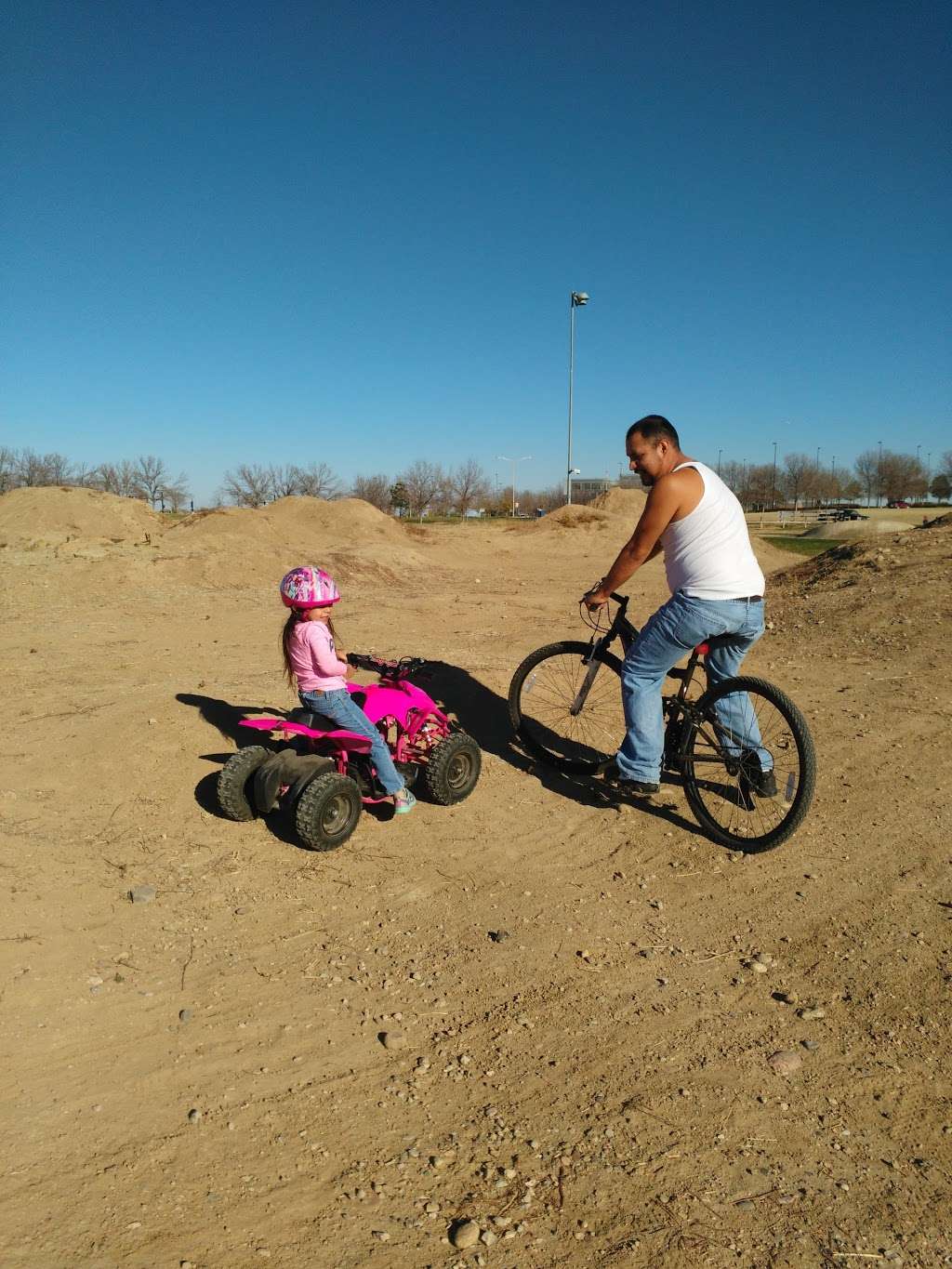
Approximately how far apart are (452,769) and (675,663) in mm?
1531

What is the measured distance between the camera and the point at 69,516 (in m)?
18.2

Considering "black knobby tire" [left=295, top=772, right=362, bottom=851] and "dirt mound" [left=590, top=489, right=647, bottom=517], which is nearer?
"black knobby tire" [left=295, top=772, right=362, bottom=851]

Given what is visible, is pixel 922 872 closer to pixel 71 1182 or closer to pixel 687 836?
pixel 687 836

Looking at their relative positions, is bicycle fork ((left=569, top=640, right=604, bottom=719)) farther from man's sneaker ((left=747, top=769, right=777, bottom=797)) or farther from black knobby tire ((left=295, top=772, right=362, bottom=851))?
black knobby tire ((left=295, top=772, right=362, bottom=851))

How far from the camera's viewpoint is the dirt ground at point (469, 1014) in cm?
215

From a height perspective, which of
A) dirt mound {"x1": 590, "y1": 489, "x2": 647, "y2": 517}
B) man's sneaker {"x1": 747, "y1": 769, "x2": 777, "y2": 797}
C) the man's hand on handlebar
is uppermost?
dirt mound {"x1": 590, "y1": 489, "x2": 647, "y2": 517}

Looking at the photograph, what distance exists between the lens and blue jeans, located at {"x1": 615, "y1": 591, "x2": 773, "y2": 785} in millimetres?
4262

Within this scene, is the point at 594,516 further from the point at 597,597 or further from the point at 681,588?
the point at 681,588

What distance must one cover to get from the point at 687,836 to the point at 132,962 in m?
2.97

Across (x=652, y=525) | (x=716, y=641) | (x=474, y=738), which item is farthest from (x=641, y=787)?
(x=474, y=738)

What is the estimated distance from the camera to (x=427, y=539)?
27.0 meters

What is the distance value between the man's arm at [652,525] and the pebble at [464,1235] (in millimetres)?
2868

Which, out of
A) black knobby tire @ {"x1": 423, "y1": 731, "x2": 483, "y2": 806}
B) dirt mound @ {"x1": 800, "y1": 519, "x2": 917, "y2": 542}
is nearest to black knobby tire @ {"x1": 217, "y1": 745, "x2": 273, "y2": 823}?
black knobby tire @ {"x1": 423, "y1": 731, "x2": 483, "y2": 806}

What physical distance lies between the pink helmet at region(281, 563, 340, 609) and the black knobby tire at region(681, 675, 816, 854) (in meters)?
2.23
